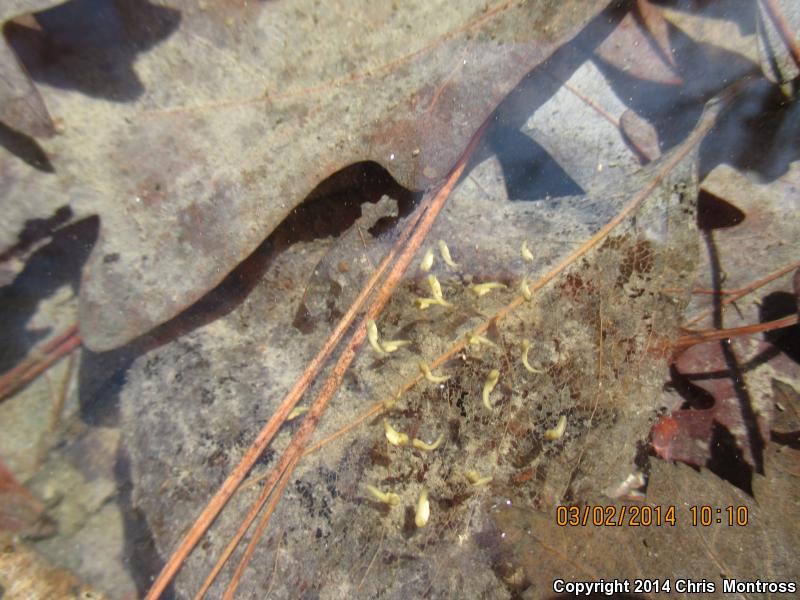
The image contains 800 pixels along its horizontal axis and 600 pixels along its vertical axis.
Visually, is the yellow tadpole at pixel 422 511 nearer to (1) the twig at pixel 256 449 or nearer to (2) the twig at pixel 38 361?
(1) the twig at pixel 256 449

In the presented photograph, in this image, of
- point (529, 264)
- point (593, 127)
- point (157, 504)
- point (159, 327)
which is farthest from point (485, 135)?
point (157, 504)

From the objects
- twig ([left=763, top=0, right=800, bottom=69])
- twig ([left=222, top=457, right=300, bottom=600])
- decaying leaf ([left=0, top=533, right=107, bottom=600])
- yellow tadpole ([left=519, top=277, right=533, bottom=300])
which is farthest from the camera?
decaying leaf ([left=0, top=533, right=107, bottom=600])

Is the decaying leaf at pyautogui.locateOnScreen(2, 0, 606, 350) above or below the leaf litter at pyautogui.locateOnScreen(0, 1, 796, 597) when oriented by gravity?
above

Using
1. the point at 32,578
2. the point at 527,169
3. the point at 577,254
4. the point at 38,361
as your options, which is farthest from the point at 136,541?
the point at 527,169

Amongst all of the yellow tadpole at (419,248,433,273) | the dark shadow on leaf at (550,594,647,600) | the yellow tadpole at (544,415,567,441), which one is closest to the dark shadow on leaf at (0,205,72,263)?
the yellow tadpole at (419,248,433,273)

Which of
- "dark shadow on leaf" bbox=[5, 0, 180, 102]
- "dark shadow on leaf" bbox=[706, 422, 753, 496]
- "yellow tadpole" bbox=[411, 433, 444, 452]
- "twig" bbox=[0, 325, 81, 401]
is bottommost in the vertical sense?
"dark shadow on leaf" bbox=[706, 422, 753, 496]

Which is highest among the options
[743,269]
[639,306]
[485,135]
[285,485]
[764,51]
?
[485,135]

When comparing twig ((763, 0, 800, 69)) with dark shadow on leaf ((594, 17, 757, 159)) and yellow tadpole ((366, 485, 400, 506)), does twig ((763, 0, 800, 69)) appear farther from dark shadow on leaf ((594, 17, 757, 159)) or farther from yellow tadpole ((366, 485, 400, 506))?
yellow tadpole ((366, 485, 400, 506))

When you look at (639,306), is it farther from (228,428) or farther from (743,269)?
(228,428)
